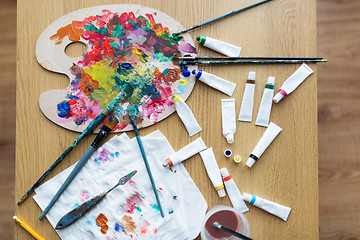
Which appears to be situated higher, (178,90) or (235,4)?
(235,4)

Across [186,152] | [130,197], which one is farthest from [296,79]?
[130,197]

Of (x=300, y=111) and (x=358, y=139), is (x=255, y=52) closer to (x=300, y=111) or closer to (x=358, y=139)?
(x=300, y=111)

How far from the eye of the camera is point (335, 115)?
1275 mm

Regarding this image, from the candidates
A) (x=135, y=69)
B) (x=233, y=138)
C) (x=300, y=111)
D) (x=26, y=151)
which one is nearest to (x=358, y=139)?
(x=300, y=111)

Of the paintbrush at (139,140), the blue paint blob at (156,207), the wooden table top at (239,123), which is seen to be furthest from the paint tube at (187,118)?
the blue paint blob at (156,207)

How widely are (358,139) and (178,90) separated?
2.94ft

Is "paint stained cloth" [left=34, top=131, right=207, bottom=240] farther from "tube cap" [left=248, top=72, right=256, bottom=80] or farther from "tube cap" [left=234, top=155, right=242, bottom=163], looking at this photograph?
"tube cap" [left=248, top=72, right=256, bottom=80]

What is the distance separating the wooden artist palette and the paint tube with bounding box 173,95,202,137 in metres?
0.03

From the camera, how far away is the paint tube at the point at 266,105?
94 cm

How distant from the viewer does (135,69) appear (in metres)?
0.93

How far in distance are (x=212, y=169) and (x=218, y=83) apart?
29cm

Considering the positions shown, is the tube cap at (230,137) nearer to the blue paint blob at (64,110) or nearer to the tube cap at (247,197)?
the tube cap at (247,197)

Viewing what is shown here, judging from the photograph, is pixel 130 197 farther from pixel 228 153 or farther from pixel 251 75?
pixel 251 75

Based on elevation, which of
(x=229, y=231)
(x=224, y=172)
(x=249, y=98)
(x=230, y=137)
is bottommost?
(x=229, y=231)
